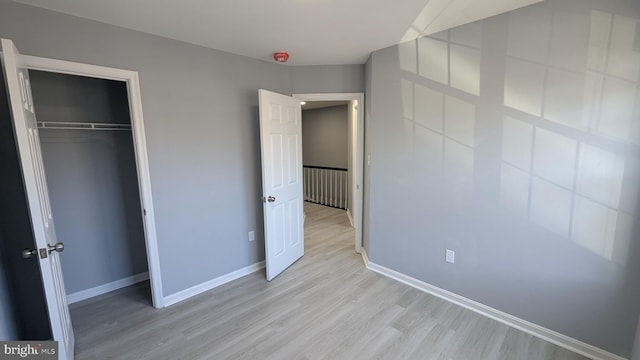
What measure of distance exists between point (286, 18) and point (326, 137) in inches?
179

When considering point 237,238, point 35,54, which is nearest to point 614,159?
point 237,238

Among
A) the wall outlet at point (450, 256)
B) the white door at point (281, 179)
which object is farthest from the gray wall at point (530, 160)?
the white door at point (281, 179)

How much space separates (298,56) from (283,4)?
3.84ft

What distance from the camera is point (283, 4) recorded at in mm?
1888

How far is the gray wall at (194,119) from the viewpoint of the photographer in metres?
2.04

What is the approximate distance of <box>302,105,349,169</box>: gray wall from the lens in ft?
20.6

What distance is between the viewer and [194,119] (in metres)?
2.68

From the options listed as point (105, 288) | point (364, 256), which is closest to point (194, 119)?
point (105, 288)

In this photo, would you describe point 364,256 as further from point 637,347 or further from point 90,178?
point 90,178

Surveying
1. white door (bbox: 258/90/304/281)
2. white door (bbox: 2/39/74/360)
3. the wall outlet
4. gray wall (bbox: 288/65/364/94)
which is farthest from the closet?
the wall outlet

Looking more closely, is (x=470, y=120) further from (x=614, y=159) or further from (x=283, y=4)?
(x=283, y=4)

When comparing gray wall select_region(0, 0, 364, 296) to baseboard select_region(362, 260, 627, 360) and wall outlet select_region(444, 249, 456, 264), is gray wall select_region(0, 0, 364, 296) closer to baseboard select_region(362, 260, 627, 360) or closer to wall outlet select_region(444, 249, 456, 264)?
baseboard select_region(362, 260, 627, 360)

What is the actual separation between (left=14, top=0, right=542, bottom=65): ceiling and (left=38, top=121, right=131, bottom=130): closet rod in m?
0.98

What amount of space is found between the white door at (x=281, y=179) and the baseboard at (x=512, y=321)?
3.96ft
